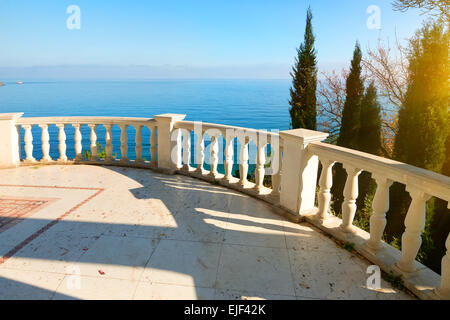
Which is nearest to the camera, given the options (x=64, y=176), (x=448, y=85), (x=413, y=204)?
(x=413, y=204)

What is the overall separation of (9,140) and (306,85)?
565 inches

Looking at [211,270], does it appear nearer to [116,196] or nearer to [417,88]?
[116,196]

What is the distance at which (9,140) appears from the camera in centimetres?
679

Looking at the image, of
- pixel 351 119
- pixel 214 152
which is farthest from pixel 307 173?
pixel 351 119

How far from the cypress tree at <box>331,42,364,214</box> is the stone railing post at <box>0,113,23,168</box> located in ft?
39.9

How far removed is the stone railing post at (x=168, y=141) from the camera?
635 centimetres

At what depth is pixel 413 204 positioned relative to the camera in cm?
271

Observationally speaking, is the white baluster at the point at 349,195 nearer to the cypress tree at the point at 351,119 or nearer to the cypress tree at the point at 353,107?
the cypress tree at the point at 351,119

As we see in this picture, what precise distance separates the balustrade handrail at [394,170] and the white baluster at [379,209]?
86 millimetres

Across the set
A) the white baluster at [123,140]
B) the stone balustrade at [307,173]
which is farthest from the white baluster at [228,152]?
Result: the white baluster at [123,140]

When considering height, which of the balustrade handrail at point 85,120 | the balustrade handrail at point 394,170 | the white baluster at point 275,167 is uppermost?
the balustrade handrail at point 85,120
